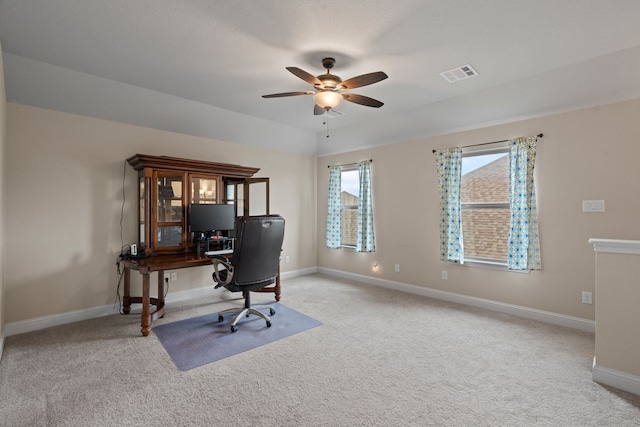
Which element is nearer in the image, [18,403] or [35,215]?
[18,403]

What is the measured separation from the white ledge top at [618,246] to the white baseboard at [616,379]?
0.89 m

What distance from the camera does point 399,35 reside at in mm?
2549

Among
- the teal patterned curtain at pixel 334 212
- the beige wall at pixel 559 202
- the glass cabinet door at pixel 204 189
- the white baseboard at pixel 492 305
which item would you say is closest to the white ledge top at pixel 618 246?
the beige wall at pixel 559 202

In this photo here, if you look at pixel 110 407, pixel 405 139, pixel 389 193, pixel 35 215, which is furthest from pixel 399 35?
pixel 35 215

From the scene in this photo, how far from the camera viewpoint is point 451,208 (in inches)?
165

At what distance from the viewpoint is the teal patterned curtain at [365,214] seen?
5.26 meters

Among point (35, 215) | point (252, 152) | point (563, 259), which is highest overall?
point (252, 152)

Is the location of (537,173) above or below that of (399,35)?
below

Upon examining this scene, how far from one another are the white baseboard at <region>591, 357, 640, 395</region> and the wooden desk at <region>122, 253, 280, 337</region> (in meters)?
3.72

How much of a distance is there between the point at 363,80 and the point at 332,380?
8.39 ft

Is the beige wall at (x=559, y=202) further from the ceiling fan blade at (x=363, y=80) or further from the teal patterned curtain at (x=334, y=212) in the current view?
the ceiling fan blade at (x=363, y=80)

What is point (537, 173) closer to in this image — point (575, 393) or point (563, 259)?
point (563, 259)

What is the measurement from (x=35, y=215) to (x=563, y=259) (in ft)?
19.8

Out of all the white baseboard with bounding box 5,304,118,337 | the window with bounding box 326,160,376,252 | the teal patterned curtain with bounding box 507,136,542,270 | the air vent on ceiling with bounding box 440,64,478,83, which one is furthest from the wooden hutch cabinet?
the teal patterned curtain with bounding box 507,136,542,270
